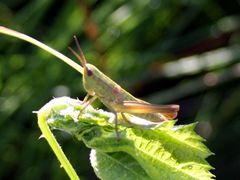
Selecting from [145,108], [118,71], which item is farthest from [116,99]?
[118,71]

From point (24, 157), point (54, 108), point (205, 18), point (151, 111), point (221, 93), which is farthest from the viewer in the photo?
point (205, 18)

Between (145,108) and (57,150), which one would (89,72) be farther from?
(57,150)

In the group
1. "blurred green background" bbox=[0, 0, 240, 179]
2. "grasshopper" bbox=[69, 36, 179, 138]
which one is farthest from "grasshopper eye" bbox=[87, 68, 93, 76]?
"blurred green background" bbox=[0, 0, 240, 179]

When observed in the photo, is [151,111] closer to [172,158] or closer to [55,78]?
[172,158]

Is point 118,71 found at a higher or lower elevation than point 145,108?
lower

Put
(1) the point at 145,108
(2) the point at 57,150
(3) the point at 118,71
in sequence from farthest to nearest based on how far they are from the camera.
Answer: (3) the point at 118,71, (1) the point at 145,108, (2) the point at 57,150

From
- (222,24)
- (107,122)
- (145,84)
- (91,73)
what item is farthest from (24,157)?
(107,122)
